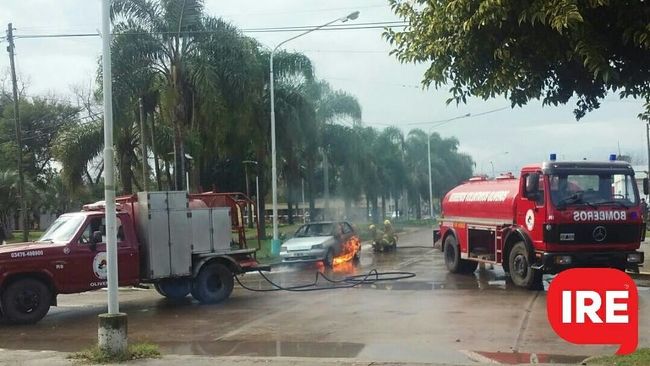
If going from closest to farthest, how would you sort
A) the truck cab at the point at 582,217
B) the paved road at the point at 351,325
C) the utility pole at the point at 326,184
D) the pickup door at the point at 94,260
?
the paved road at the point at 351,325 → the pickup door at the point at 94,260 → the truck cab at the point at 582,217 → the utility pole at the point at 326,184

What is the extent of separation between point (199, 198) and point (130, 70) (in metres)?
11.6

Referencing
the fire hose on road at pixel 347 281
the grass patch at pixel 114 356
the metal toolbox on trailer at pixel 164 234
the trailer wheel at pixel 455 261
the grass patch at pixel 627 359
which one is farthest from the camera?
the trailer wheel at pixel 455 261

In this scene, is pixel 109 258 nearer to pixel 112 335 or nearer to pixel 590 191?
pixel 112 335

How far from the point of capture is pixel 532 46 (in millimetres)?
6461

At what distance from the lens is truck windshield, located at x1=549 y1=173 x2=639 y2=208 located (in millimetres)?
14703

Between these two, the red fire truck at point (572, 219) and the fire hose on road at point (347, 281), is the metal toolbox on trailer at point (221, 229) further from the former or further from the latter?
the red fire truck at point (572, 219)

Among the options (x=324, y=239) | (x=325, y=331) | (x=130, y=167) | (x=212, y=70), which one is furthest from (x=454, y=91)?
(x=130, y=167)

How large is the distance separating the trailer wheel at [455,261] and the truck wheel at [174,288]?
7.53 m

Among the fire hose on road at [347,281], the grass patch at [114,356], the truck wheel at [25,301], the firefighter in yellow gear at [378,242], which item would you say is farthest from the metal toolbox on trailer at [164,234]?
the firefighter in yellow gear at [378,242]

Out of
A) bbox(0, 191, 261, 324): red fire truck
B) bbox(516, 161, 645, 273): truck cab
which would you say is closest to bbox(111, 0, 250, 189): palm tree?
bbox(0, 191, 261, 324): red fire truck

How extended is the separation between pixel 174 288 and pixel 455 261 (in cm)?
787

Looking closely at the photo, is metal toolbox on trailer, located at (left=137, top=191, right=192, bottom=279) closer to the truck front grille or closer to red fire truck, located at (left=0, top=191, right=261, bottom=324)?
red fire truck, located at (left=0, top=191, right=261, bottom=324)

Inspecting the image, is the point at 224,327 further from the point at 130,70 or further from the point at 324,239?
the point at 130,70

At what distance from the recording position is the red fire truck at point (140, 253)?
12945 mm
